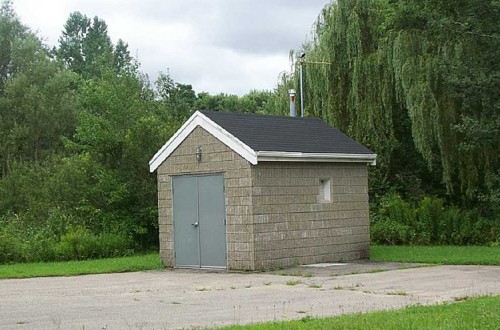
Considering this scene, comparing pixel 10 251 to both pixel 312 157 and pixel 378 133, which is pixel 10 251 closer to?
pixel 312 157

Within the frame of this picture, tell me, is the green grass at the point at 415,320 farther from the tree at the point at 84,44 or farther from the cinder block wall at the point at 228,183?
the tree at the point at 84,44

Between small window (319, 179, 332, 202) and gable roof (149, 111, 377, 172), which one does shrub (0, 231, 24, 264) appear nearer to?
gable roof (149, 111, 377, 172)

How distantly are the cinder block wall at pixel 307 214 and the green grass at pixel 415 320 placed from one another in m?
8.13

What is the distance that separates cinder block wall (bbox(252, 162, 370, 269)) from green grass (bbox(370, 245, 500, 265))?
1132 mm

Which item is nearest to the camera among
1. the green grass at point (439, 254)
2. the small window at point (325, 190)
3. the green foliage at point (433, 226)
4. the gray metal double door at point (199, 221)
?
the green grass at point (439, 254)

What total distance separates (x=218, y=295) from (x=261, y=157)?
5.19 m

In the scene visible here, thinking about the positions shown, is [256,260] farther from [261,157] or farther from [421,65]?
[421,65]

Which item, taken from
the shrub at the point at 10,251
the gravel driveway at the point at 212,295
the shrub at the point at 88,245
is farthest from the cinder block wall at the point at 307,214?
the shrub at the point at 10,251

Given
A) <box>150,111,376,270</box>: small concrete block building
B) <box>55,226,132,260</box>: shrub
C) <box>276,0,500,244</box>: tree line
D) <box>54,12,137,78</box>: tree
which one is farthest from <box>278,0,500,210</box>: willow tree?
<box>54,12,137,78</box>: tree

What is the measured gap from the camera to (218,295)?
13875 mm

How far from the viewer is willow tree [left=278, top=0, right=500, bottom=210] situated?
22.8 m

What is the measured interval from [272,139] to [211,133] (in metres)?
1.51

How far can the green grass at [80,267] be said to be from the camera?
757 inches

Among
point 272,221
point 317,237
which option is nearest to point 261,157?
point 272,221
